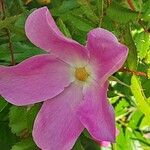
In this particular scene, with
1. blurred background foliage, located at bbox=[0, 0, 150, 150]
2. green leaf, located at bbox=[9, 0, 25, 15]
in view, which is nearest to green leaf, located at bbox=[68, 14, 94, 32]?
blurred background foliage, located at bbox=[0, 0, 150, 150]

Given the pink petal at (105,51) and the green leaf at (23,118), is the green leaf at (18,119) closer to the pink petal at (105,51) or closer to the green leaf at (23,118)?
the green leaf at (23,118)

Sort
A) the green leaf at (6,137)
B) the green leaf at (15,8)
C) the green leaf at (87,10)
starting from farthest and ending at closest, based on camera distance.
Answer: the green leaf at (6,137) → the green leaf at (15,8) → the green leaf at (87,10)

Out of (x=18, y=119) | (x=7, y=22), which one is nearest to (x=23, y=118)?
(x=18, y=119)

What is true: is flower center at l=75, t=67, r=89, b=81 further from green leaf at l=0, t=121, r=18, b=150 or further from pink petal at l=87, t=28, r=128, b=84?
green leaf at l=0, t=121, r=18, b=150

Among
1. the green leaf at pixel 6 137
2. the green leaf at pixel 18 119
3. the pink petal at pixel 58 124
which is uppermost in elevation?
the pink petal at pixel 58 124

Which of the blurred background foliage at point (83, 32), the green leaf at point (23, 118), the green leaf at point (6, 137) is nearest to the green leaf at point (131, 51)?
the blurred background foliage at point (83, 32)


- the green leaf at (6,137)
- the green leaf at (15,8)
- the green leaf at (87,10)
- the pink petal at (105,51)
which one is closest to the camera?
the pink petal at (105,51)

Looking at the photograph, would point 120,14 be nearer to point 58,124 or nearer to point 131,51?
point 131,51
